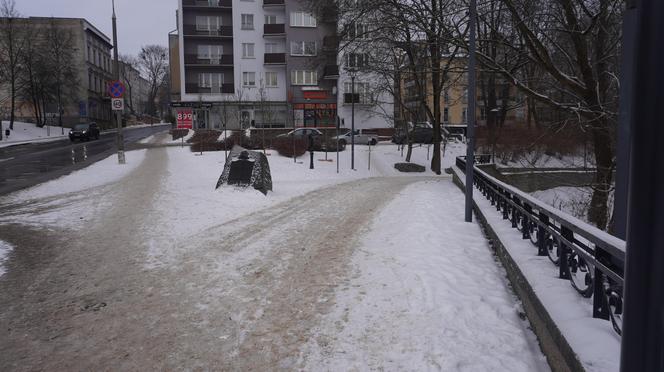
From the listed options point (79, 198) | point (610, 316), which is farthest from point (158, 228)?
point (610, 316)

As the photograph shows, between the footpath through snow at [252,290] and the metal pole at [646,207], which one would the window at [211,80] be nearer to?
the footpath through snow at [252,290]

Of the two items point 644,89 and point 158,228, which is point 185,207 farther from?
point 644,89

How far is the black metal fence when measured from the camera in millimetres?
3484

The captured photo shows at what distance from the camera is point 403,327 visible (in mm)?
4656

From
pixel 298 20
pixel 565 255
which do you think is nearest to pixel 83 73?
pixel 298 20

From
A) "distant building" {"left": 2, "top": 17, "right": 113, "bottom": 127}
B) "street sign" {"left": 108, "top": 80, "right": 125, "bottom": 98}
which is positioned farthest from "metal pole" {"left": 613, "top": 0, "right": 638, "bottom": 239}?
"distant building" {"left": 2, "top": 17, "right": 113, "bottom": 127}

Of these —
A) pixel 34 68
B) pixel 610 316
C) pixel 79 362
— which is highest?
pixel 34 68

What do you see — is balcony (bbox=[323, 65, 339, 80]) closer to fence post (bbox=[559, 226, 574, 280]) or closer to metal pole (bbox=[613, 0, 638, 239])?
fence post (bbox=[559, 226, 574, 280])

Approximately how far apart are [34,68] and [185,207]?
172 ft

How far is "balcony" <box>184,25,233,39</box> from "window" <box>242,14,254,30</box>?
1717 mm

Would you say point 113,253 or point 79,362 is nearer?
point 79,362

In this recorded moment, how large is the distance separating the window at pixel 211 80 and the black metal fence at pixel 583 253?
46.4 meters

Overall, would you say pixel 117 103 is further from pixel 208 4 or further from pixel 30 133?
pixel 30 133

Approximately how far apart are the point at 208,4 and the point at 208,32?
2770mm
